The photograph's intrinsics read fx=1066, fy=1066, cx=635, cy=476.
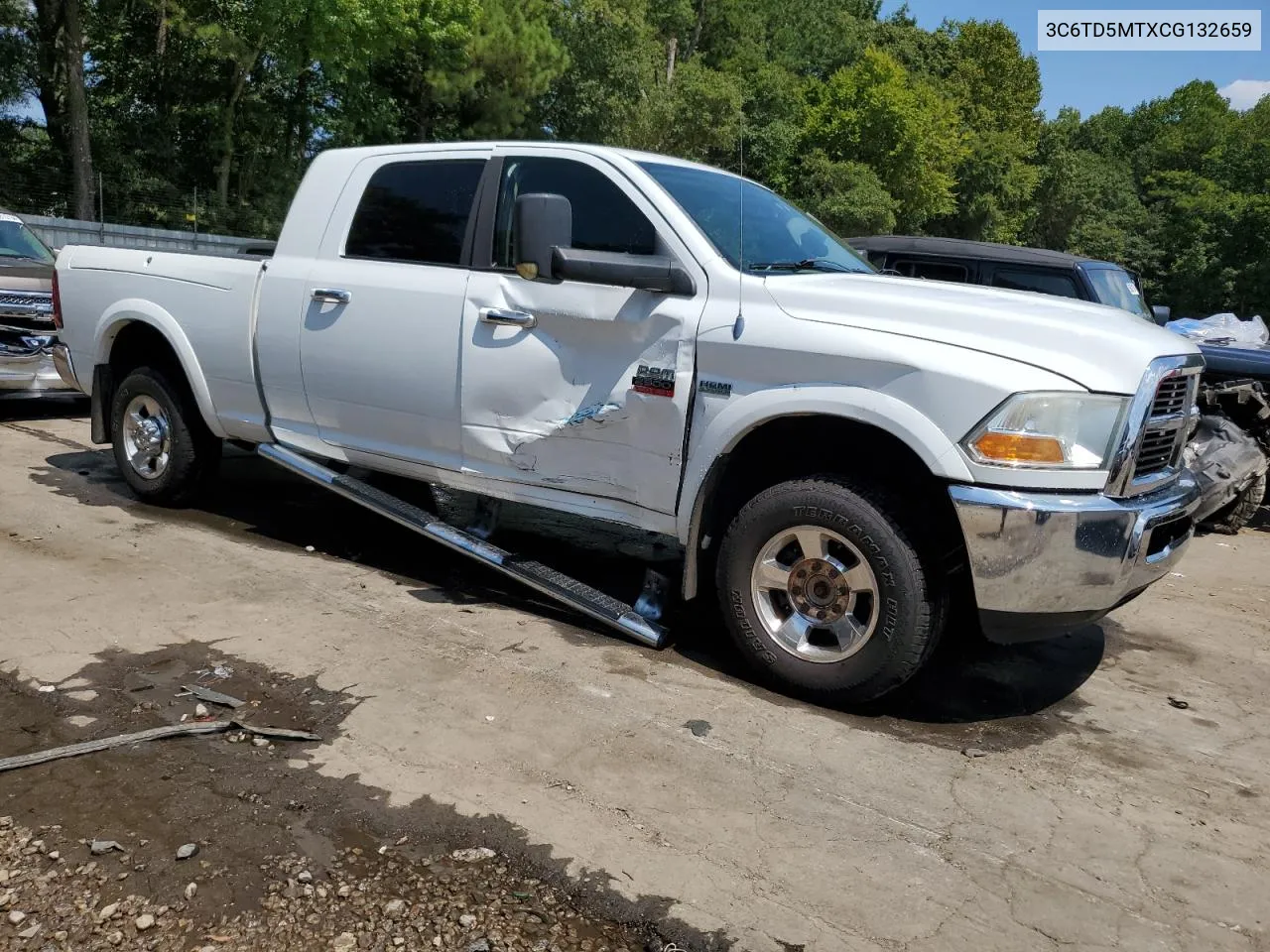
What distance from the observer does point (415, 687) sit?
13.5ft

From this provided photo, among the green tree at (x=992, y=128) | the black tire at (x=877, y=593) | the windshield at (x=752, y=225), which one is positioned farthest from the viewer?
the green tree at (x=992, y=128)

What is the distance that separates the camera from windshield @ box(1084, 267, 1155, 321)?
8.54 metres

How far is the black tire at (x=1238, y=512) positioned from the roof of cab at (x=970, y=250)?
7.05ft

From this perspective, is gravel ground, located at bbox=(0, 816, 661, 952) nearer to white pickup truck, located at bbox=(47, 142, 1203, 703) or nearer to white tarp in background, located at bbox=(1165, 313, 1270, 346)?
white pickup truck, located at bbox=(47, 142, 1203, 703)

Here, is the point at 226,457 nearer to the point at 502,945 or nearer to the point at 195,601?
the point at 195,601

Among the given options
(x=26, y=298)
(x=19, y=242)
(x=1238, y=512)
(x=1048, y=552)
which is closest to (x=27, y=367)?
(x=26, y=298)

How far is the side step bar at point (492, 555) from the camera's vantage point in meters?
4.58

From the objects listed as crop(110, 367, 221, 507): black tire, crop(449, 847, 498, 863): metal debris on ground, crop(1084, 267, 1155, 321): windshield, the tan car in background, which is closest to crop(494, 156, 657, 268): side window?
crop(449, 847, 498, 863): metal debris on ground

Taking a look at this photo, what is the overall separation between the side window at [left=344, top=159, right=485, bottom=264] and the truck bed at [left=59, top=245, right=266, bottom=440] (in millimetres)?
716

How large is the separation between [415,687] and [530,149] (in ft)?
8.02

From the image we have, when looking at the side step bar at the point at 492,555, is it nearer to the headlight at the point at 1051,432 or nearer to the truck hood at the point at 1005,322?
the truck hood at the point at 1005,322

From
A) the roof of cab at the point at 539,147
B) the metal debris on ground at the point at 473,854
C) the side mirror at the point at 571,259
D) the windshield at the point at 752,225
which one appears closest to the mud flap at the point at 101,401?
the roof of cab at the point at 539,147

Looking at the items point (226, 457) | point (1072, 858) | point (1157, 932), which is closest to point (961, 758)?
point (1072, 858)

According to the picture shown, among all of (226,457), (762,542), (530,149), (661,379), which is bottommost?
(226,457)
